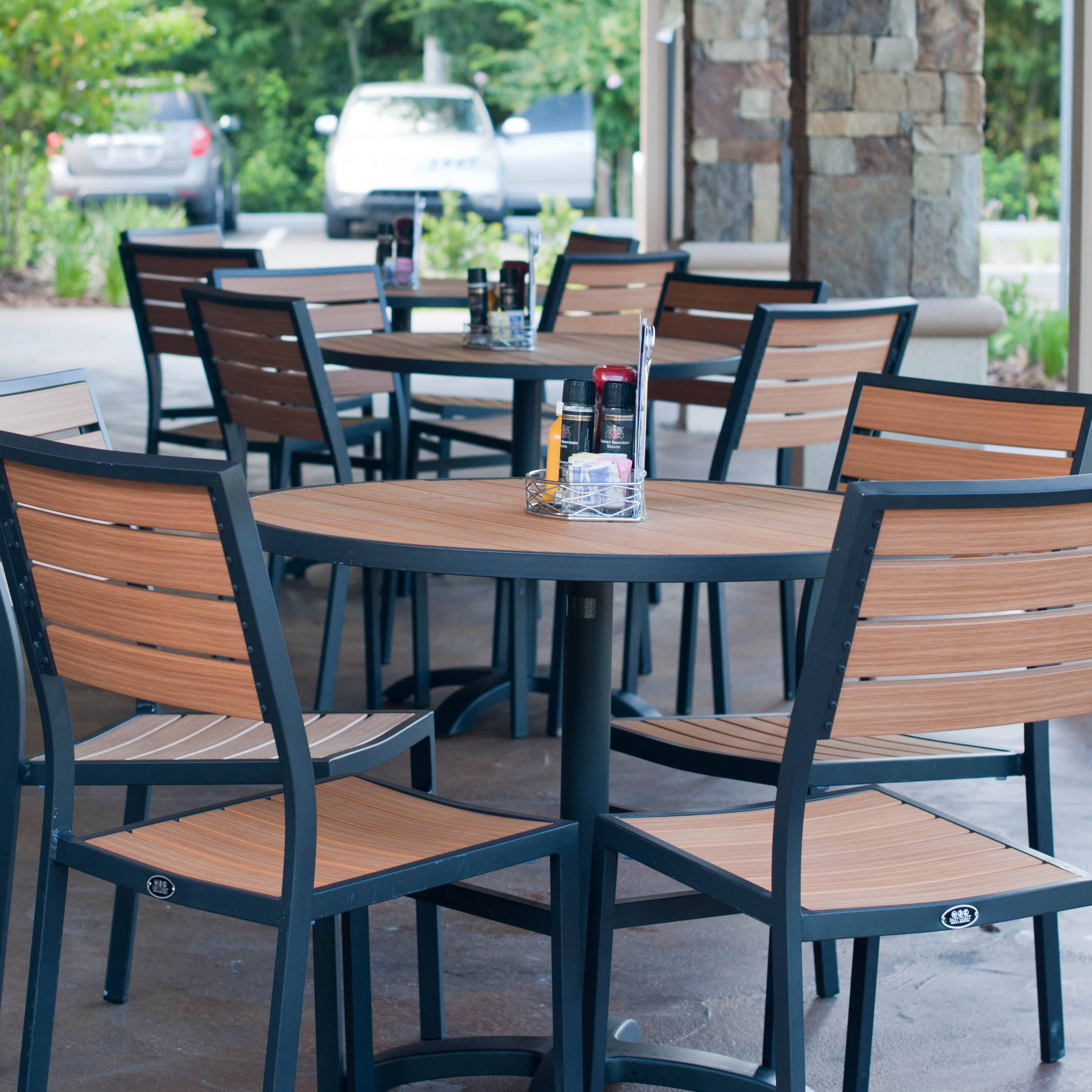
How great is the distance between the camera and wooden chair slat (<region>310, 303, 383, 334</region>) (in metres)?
4.06

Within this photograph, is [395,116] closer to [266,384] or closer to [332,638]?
[266,384]

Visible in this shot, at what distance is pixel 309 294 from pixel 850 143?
211cm

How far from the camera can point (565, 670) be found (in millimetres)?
2096

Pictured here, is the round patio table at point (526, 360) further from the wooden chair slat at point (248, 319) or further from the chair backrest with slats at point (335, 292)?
the chair backrest with slats at point (335, 292)

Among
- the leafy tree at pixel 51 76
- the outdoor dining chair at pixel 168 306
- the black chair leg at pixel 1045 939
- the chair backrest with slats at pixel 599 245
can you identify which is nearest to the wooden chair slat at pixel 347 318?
the outdoor dining chair at pixel 168 306

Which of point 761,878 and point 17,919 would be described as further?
point 17,919

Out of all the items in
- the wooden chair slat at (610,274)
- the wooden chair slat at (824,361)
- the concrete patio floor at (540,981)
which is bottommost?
the concrete patio floor at (540,981)

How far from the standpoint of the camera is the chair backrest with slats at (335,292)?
3.93 metres

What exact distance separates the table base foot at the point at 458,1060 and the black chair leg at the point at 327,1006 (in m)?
0.15

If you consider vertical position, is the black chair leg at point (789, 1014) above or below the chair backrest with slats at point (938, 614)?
below

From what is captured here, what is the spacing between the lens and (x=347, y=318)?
4.18 meters

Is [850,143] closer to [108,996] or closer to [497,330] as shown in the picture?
[497,330]

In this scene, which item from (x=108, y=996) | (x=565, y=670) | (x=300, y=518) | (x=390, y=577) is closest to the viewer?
(x=300, y=518)

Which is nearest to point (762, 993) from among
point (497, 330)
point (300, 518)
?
point (300, 518)
